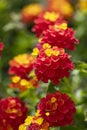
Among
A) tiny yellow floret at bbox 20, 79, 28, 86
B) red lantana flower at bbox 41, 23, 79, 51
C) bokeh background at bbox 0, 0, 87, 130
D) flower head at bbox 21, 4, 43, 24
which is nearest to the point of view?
red lantana flower at bbox 41, 23, 79, 51

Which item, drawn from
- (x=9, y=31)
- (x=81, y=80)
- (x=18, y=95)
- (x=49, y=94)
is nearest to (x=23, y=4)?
(x=9, y=31)

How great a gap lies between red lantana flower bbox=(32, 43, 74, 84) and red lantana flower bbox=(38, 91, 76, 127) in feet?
0.22

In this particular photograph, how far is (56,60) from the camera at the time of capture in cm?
185

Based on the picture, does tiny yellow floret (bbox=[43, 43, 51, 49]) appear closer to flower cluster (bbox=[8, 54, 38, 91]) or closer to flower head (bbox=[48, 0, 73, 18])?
flower cluster (bbox=[8, 54, 38, 91])

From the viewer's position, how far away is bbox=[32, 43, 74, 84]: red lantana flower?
1850mm

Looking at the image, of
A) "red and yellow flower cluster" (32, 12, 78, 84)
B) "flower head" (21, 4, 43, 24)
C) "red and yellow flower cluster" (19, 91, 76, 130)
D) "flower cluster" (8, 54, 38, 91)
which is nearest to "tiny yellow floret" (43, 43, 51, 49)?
"red and yellow flower cluster" (32, 12, 78, 84)

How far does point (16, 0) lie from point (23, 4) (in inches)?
3.9

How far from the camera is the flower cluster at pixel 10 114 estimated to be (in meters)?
2.04

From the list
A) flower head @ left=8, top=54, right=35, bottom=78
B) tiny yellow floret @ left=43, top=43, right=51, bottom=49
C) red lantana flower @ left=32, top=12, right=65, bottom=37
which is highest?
red lantana flower @ left=32, top=12, right=65, bottom=37

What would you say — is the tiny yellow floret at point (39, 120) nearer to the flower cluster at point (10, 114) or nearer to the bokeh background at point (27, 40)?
the flower cluster at point (10, 114)

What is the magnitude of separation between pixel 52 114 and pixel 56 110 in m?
0.02

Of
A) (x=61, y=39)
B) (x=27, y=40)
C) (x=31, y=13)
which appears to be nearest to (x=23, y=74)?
(x=61, y=39)

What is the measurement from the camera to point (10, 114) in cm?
205

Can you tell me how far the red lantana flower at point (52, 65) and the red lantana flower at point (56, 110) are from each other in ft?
0.22
